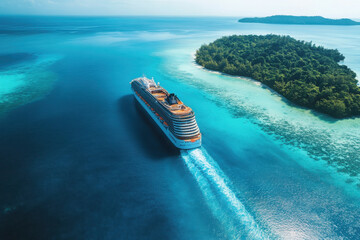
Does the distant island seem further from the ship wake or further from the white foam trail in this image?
the white foam trail

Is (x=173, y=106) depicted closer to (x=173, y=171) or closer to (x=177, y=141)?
(x=177, y=141)

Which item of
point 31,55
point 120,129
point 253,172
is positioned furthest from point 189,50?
point 253,172

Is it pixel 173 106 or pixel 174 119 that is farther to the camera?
pixel 173 106

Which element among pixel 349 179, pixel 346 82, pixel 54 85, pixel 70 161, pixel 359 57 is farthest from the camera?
pixel 359 57

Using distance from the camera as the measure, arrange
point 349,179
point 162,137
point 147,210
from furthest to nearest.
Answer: point 162,137
point 349,179
point 147,210

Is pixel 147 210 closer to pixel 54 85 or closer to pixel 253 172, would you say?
pixel 253 172

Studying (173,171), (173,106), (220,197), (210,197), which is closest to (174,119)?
(173,106)

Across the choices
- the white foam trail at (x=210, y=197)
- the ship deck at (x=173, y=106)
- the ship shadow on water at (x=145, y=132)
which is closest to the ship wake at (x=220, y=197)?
the white foam trail at (x=210, y=197)
